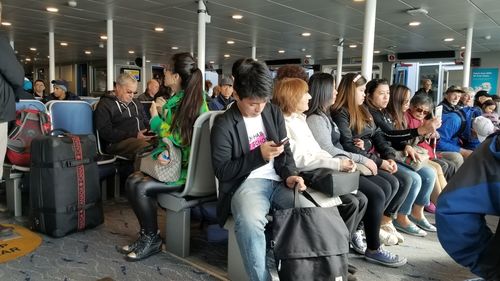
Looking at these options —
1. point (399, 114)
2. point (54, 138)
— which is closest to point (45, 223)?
point (54, 138)

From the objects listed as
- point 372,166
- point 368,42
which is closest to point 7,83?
point 372,166

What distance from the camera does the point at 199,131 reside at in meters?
2.39

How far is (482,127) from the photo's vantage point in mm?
4348

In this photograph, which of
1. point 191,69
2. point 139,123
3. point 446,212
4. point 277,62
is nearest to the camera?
point 446,212

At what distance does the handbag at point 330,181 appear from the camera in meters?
2.03

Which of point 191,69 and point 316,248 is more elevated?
point 191,69

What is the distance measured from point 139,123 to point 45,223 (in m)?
1.42

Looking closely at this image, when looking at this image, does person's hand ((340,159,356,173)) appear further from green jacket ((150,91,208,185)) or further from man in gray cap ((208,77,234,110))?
man in gray cap ((208,77,234,110))

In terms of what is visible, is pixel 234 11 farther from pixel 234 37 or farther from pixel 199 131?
pixel 199 131

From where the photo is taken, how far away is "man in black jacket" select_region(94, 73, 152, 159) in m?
3.65

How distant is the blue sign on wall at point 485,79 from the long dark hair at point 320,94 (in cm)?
1164

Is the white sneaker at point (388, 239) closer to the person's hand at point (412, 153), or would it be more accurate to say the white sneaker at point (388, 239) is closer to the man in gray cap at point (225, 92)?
the person's hand at point (412, 153)

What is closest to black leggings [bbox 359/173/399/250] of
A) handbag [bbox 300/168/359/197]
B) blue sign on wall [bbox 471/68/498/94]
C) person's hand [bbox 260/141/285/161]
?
handbag [bbox 300/168/359/197]

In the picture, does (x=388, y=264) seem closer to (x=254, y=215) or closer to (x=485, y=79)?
(x=254, y=215)
